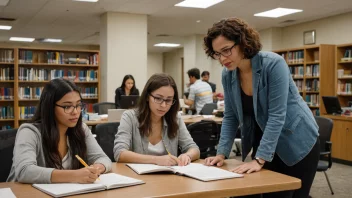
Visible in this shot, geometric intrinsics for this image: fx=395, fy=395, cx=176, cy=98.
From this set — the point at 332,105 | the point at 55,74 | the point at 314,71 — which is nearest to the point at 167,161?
the point at 332,105

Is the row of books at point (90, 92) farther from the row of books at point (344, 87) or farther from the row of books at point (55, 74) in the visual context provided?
the row of books at point (344, 87)

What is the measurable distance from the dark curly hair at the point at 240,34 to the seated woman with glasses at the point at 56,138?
2.61ft

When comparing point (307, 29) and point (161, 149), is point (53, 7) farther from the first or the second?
point (161, 149)

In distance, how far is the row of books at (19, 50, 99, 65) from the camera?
25.3 ft

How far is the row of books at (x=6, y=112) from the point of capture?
752 cm

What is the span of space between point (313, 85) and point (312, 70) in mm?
332

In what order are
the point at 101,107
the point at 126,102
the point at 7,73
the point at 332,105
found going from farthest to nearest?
1. the point at 7,73
2. the point at 332,105
3. the point at 101,107
4. the point at 126,102

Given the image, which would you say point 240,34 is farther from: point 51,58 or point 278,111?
point 51,58

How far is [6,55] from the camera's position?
7582 mm

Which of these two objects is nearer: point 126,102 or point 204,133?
point 204,133

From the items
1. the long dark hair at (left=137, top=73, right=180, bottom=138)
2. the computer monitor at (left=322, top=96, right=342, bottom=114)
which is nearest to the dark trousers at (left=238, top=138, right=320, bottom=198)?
the long dark hair at (left=137, top=73, right=180, bottom=138)

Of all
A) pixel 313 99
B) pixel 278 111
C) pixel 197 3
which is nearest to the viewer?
pixel 278 111

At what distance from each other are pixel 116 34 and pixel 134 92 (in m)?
2.38

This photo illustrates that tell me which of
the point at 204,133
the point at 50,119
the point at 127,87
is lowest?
the point at 204,133
